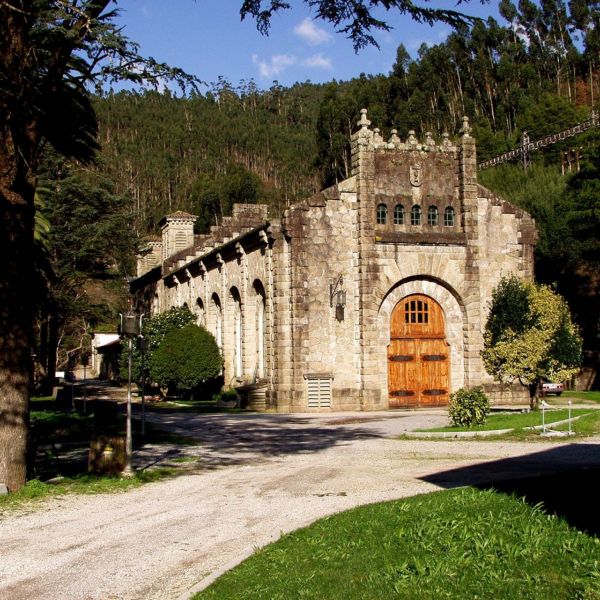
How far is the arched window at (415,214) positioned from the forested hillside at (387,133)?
7.12 metres

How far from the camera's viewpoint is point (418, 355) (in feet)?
110

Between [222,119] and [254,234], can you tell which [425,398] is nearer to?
[254,234]

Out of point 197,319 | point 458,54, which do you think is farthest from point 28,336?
point 458,54

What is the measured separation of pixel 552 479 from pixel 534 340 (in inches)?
650

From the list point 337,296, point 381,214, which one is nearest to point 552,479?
point 337,296

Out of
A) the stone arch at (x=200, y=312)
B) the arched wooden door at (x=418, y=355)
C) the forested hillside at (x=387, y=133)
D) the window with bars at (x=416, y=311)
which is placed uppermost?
the forested hillside at (x=387, y=133)

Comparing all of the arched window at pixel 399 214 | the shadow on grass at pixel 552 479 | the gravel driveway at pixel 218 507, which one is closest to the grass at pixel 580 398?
the arched window at pixel 399 214

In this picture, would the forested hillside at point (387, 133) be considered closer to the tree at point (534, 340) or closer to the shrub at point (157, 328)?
the shrub at point (157, 328)

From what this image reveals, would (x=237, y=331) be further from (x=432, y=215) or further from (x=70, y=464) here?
(x=70, y=464)

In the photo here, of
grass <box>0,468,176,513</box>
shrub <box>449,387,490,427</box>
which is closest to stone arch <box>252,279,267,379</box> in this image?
shrub <box>449,387,490,427</box>

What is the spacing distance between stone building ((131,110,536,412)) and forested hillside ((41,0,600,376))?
6.49m

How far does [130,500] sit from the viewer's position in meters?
12.8

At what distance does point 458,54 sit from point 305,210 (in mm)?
74063

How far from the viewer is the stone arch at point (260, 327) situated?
35469 mm
